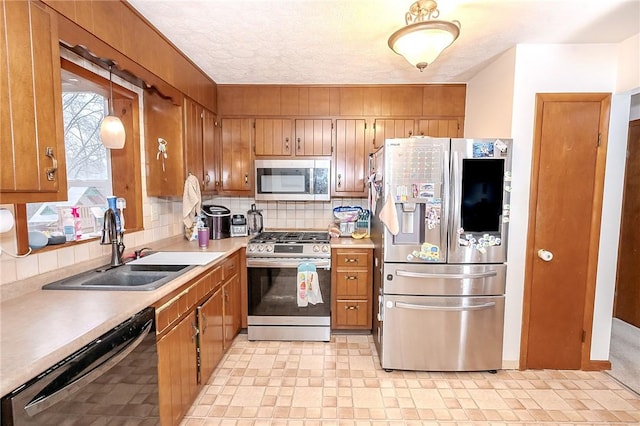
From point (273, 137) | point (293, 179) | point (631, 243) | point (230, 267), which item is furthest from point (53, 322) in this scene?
point (631, 243)

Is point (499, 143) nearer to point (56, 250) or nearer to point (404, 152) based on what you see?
point (404, 152)

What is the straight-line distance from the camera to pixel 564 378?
2254 mm

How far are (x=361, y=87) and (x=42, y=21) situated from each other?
2481mm

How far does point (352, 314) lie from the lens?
2842 mm

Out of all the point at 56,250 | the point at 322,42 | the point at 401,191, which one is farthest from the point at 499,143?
the point at 56,250

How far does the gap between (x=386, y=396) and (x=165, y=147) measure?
8.28 feet

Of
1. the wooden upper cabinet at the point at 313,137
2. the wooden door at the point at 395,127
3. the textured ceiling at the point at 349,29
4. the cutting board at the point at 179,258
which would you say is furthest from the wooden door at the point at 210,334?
the wooden door at the point at 395,127

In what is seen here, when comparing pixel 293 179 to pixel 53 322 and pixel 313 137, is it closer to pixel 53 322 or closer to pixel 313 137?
pixel 313 137

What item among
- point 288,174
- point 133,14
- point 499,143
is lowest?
point 288,174

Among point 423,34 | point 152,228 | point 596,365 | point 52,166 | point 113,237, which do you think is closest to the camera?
point 52,166

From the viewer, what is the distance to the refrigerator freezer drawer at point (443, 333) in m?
2.28

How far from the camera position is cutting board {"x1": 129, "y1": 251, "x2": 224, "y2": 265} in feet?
6.48

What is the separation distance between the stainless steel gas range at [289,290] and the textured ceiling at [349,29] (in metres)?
1.60

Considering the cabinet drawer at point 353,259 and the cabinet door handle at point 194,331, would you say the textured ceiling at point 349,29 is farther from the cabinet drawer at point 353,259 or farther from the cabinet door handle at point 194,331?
the cabinet door handle at point 194,331
